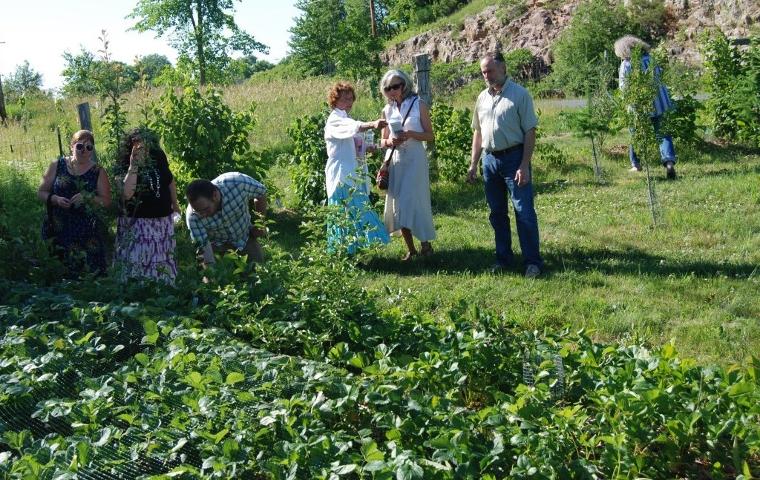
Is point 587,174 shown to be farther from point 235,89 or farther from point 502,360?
point 235,89

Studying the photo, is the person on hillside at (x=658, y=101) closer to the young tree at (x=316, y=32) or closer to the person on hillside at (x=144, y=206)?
the person on hillside at (x=144, y=206)

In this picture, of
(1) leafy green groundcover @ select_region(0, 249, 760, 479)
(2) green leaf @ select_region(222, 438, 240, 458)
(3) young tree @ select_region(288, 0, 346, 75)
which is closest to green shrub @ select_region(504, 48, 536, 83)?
(3) young tree @ select_region(288, 0, 346, 75)

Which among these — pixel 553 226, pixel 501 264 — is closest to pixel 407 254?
pixel 501 264

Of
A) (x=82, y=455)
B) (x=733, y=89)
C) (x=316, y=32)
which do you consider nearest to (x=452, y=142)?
(x=733, y=89)

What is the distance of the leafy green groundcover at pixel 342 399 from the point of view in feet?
9.95

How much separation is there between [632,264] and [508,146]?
1430 millimetres

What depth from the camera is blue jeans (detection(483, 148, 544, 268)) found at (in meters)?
6.98

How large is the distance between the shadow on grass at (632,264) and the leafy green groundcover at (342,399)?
2.84 metres

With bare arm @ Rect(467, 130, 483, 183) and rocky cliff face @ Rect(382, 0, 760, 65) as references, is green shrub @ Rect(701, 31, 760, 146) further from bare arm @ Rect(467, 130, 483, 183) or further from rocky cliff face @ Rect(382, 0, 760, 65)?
rocky cliff face @ Rect(382, 0, 760, 65)

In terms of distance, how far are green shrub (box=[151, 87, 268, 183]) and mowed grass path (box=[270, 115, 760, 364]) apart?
218 centimetres

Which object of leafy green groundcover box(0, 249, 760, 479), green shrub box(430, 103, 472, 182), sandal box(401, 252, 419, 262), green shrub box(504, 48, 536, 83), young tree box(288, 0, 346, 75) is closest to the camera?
leafy green groundcover box(0, 249, 760, 479)

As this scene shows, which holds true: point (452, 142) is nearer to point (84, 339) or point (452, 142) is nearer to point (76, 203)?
point (76, 203)

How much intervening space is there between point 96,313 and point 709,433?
3.21m

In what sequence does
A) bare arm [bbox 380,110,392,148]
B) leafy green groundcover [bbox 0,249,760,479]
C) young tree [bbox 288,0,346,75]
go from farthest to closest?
1. young tree [bbox 288,0,346,75]
2. bare arm [bbox 380,110,392,148]
3. leafy green groundcover [bbox 0,249,760,479]
